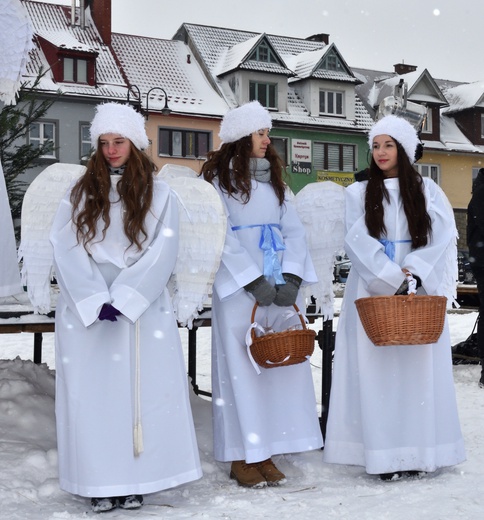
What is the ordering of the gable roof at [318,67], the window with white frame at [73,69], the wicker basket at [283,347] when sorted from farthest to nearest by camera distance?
the gable roof at [318,67] → the window with white frame at [73,69] → the wicker basket at [283,347]

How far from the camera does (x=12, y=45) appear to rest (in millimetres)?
4656

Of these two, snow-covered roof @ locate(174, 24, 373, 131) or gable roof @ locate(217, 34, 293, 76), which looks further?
snow-covered roof @ locate(174, 24, 373, 131)

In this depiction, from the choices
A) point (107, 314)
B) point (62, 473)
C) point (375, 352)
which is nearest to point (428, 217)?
point (375, 352)

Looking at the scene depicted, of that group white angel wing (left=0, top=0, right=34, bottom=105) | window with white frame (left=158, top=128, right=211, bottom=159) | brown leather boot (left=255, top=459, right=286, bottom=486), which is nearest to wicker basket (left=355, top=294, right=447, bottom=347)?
brown leather boot (left=255, top=459, right=286, bottom=486)

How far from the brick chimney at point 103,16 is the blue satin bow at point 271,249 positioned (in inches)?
1052

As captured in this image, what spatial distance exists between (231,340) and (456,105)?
35.3 metres

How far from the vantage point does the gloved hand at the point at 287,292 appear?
4.41 meters

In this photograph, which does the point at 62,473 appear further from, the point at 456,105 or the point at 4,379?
the point at 456,105

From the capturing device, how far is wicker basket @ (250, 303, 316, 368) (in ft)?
13.4

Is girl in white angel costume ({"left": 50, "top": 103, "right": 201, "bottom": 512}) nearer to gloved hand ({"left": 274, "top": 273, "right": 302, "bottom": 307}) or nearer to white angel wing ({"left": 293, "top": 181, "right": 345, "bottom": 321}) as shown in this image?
Result: gloved hand ({"left": 274, "top": 273, "right": 302, "bottom": 307})

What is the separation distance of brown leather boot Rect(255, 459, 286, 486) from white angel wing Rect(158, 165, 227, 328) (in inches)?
35.1

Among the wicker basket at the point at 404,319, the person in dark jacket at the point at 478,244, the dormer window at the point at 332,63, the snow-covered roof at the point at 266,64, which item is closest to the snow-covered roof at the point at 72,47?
the snow-covered roof at the point at 266,64

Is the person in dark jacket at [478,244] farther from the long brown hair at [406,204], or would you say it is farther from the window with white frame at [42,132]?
the window with white frame at [42,132]

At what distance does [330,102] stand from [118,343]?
98.2 ft
